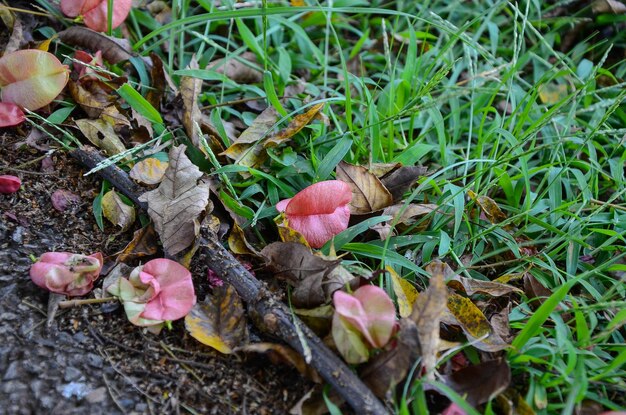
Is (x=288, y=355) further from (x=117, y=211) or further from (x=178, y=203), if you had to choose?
(x=117, y=211)

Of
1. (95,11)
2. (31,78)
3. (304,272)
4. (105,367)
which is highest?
(95,11)

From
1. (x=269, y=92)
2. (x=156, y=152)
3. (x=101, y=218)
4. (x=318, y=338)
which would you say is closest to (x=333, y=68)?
(x=269, y=92)

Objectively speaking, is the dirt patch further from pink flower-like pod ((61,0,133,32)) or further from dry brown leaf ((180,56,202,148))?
pink flower-like pod ((61,0,133,32))

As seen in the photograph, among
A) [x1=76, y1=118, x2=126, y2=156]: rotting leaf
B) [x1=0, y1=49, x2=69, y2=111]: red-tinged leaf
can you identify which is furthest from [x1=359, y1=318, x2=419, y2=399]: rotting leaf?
[x1=0, y1=49, x2=69, y2=111]: red-tinged leaf

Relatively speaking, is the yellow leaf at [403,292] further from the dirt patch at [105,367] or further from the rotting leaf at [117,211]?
the rotting leaf at [117,211]

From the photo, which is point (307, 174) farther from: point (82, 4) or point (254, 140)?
point (82, 4)

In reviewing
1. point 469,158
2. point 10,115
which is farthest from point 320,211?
point 10,115
